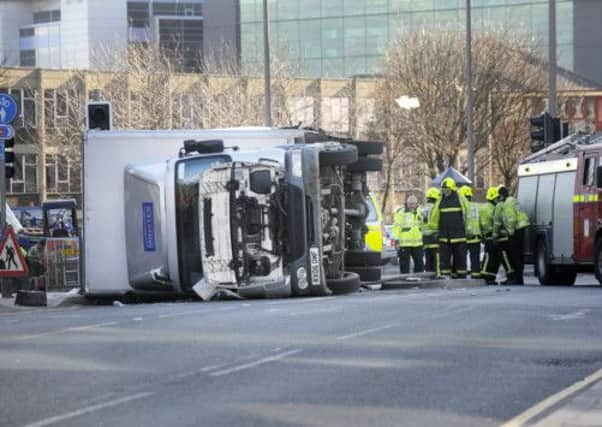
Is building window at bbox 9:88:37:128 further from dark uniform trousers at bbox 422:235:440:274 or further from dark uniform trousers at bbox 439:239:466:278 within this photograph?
dark uniform trousers at bbox 439:239:466:278

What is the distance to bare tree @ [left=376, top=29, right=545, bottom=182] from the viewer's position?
6253cm

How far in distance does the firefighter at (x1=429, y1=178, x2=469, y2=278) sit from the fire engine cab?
6.25ft

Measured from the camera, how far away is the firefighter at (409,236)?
107ft

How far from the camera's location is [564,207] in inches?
1134

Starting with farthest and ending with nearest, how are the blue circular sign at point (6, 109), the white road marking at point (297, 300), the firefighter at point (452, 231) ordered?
the firefighter at point (452, 231) → the blue circular sign at point (6, 109) → the white road marking at point (297, 300)

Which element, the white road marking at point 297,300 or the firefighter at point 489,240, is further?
the firefighter at point 489,240

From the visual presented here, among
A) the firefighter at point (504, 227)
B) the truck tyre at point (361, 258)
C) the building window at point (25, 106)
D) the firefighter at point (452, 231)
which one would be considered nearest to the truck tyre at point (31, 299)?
the truck tyre at point (361, 258)

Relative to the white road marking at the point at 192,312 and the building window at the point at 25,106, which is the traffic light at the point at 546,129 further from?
the building window at the point at 25,106

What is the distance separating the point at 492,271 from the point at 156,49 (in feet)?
123

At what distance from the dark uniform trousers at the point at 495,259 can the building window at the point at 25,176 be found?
51.1m

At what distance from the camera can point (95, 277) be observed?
2350 cm

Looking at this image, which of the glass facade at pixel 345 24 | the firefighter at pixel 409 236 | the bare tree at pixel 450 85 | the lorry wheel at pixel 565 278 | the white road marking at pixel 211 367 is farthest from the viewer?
the glass facade at pixel 345 24

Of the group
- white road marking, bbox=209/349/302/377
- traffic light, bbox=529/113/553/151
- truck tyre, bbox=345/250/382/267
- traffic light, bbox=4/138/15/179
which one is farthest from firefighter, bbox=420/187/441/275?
white road marking, bbox=209/349/302/377

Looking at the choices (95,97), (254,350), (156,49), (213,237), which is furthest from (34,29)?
(254,350)
